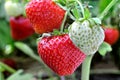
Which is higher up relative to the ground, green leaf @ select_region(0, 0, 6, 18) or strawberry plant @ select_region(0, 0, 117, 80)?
green leaf @ select_region(0, 0, 6, 18)

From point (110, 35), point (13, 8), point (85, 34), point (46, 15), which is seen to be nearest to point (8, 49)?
point (13, 8)

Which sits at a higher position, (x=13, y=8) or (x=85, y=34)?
(x=13, y=8)

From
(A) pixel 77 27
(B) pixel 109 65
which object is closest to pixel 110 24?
(B) pixel 109 65

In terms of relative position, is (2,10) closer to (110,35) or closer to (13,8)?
(13,8)

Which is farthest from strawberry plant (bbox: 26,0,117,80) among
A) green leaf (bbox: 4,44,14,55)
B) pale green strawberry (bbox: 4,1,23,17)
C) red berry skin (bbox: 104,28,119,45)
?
green leaf (bbox: 4,44,14,55)

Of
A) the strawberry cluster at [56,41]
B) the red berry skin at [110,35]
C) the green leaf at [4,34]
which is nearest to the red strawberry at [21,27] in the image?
the green leaf at [4,34]

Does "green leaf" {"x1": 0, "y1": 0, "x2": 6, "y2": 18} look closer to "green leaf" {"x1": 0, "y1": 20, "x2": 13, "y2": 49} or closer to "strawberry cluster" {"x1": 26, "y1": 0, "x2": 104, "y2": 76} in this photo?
"green leaf" {"x1": 0, "y1": 20, "x2": 13, "y2": 49}

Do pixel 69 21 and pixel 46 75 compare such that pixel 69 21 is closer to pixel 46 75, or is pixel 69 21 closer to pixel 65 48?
pixel 65 48
